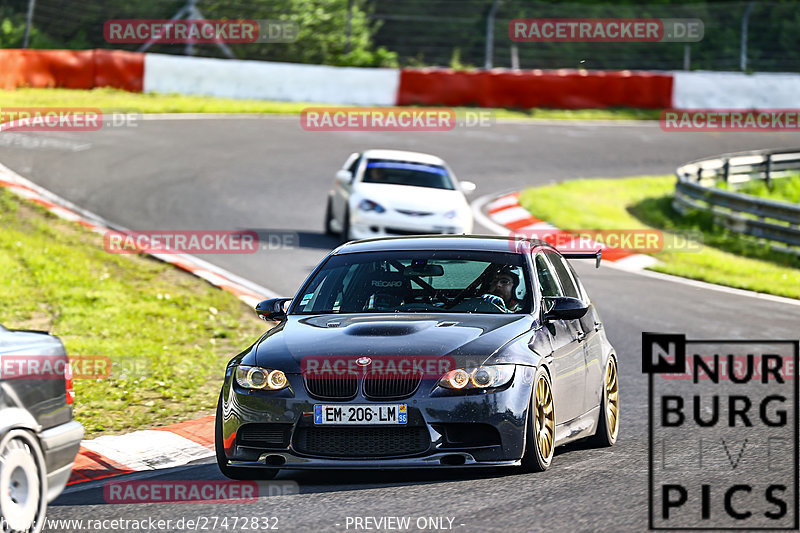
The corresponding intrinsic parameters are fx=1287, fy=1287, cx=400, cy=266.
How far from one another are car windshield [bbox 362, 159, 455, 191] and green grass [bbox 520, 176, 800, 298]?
2774mm

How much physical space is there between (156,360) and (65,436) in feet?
17.6

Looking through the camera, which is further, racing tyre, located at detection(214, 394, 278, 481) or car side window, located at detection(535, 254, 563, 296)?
car side window, located at detection(535, 254, 563, 296)

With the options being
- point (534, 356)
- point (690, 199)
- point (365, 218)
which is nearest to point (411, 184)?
point (365, 218)

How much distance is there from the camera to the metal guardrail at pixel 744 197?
19.4 meters

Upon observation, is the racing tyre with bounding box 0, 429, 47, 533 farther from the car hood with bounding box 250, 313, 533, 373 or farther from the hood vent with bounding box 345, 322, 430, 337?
the hood vent with bounding box 345, 322, 430, 337

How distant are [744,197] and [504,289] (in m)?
13.4

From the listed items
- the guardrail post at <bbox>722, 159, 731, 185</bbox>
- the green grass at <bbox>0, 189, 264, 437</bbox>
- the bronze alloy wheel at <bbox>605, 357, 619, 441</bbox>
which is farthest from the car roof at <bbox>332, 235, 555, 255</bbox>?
the guardrail post at <bbox>722, 159, 731, 185</bbox>

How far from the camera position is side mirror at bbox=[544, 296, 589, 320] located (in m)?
7.44

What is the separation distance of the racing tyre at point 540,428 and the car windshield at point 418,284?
77cm

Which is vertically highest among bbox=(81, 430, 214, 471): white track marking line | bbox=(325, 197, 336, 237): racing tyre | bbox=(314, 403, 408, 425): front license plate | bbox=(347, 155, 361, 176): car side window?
bbox=(314, 403, 408, 425): front license plate

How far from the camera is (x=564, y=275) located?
8656 millimetres

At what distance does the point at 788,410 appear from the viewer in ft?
30.2

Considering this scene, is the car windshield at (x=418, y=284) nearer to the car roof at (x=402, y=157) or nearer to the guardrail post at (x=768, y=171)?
the car roof at (x=402, y=157)

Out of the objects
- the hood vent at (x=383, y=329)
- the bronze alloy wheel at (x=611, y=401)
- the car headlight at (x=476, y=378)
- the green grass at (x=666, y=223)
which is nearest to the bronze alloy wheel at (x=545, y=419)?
the car headlight at (x=476, y=378)
